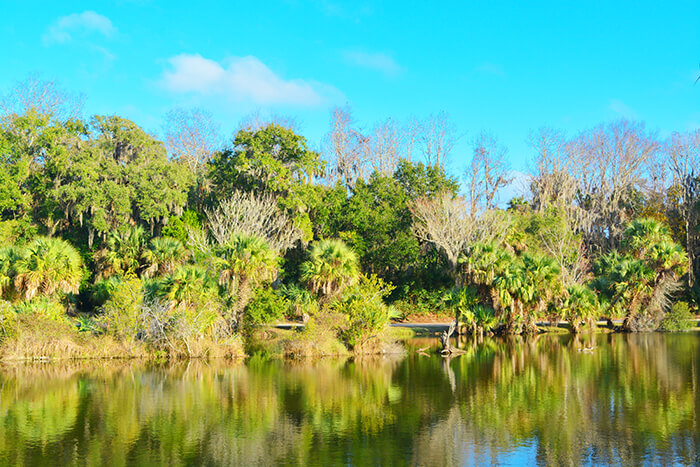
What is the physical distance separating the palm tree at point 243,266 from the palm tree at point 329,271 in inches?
83.0

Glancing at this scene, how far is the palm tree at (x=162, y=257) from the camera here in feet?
108

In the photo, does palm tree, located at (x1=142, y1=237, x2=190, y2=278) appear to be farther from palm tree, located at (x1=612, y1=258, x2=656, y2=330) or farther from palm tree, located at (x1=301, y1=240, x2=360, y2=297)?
palm tree, located at (x1=612, y1=258, x2=656, y2=330)

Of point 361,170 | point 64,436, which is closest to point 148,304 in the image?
point 64,436

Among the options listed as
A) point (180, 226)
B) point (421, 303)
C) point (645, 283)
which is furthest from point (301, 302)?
point (645, 283)

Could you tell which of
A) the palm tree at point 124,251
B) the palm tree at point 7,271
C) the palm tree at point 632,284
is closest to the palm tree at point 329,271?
the palm tree at point 124,251

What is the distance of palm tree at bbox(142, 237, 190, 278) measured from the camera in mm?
33062

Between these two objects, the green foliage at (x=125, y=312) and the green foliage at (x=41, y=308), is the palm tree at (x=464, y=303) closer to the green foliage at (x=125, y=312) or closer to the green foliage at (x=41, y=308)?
the green foliage at (x=125, y=312)

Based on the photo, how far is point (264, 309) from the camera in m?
28.2

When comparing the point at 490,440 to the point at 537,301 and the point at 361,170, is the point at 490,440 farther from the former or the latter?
the point at 361,170

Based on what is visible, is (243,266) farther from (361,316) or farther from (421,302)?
(421,302)

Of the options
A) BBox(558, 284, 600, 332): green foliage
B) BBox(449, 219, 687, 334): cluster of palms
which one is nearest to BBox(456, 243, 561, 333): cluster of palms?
BBox(449, 219, 687, 334): cluster of palms

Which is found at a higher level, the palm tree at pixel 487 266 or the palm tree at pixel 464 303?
the palm tree at pixel 487 266

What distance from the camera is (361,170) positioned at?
5772cm

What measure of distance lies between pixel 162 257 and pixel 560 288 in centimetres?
2178
